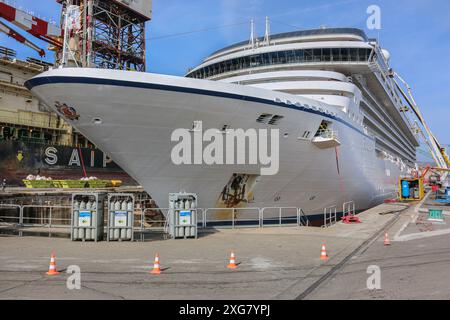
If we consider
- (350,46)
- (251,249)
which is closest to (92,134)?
(251,249)

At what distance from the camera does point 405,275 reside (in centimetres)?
629

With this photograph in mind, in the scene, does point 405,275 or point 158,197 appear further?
point 158,197

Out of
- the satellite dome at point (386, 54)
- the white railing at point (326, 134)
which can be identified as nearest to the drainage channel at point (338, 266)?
the white railing at point (326, 134)

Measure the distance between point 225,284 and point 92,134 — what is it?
6.75 m

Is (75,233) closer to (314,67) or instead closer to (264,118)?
(264,118)

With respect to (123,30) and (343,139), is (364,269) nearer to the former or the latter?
(343,139)

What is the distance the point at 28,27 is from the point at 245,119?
37217 millimetres

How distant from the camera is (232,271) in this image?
679 centimetres

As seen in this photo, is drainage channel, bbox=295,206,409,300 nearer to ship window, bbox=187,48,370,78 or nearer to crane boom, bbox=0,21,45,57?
ship window, bbox=187,48,370,78

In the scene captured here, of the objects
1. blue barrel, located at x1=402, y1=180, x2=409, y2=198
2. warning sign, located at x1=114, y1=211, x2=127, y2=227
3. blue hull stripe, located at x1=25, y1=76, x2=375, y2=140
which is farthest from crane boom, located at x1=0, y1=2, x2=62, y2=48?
blue barrel, located at x1=402, y1=180, x2=409, y2=198

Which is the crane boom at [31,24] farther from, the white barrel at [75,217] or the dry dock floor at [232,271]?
the white barrel at [75,217]

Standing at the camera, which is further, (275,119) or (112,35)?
(112,35)

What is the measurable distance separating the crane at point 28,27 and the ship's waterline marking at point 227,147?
118ft

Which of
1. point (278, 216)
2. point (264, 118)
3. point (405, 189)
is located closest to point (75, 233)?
point (264, 118)
